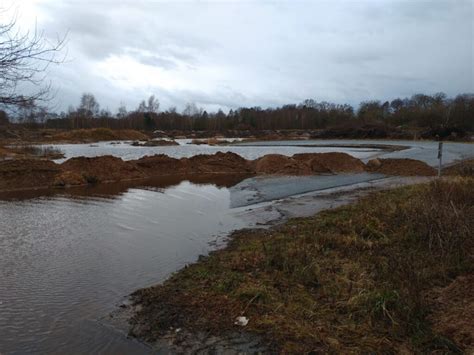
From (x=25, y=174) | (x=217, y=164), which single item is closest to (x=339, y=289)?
(x=25, y=174)

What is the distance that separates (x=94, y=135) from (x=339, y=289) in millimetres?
83432

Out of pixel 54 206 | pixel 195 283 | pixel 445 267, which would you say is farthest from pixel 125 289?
pixel 54 206

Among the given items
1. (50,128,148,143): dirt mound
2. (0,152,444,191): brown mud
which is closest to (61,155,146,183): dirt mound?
(0,152,444,191): brown mud

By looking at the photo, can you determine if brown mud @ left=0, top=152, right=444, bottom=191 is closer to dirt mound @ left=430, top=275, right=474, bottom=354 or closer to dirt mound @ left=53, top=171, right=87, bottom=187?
dirt mound @ left=53, top=171, right=87, bottom=187

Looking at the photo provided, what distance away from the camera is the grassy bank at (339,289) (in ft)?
15.7

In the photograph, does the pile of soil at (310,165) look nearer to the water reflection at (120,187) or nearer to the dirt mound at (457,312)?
the water reflection at (120,187)

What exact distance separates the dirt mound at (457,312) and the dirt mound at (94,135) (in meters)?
74.9

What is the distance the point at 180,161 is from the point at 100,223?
51.9 ft

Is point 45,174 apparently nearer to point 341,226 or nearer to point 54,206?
point 54,206

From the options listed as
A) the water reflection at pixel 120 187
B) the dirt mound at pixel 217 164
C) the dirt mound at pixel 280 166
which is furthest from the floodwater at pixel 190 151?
the water reflection at pixel 120 187

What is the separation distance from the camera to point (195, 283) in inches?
265

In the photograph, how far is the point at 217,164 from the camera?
94.0 feet

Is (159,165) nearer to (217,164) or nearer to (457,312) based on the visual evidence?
(217,164)

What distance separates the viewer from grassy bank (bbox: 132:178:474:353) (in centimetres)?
477
